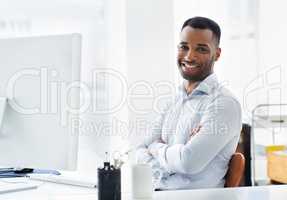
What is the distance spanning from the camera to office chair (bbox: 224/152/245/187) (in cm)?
175

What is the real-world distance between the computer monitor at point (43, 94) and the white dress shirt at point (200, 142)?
636mm

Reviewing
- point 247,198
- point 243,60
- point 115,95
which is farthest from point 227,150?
point 243,60

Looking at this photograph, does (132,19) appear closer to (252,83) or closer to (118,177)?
(252,83)

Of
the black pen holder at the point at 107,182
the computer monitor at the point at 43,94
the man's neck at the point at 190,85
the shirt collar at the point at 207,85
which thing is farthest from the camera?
the man's neck at the point at 190,85

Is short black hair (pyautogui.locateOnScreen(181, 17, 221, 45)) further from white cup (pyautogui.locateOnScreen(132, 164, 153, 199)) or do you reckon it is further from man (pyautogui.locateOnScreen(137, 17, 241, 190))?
white cup (pyautogui.locateOnScreen(132, 164, 153, 199))

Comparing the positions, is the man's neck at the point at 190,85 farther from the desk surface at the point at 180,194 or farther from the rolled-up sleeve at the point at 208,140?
the desk surface at the point at 180,194

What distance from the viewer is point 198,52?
2.11 m

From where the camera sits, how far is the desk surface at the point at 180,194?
1.25 m

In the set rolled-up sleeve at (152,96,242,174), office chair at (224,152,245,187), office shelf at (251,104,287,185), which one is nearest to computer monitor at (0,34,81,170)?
rolled-up sleeve at (152,96,242,174)

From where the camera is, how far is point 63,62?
1.26 m

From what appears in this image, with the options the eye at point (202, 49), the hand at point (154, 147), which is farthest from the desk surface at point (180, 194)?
the eye at point (202, 49)

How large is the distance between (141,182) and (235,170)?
655 millimetres

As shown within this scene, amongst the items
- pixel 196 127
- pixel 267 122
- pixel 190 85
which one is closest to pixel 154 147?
pixel 196 127

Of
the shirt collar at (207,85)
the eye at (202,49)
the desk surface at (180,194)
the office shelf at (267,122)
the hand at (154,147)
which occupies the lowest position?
the desk surface at (180,194)
